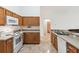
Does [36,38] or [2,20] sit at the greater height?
[2,20]

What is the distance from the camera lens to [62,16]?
3.14 meters

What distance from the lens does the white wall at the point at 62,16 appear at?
2.83 metres

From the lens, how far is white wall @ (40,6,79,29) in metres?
2.83

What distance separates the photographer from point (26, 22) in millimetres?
6504

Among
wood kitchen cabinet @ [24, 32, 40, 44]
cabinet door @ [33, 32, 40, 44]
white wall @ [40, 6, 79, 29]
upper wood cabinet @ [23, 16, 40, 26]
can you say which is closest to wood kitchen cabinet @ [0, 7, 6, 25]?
white wall @ [40, 6, 79, 29]

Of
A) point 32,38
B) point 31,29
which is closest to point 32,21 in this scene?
point 31,29

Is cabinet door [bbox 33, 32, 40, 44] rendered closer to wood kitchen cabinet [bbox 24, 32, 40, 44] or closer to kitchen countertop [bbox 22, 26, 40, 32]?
wood kitchen cabinet [bbox 24, 32, 40, 44]

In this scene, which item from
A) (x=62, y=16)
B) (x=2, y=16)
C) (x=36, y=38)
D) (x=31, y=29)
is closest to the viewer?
(x=62, y=16)

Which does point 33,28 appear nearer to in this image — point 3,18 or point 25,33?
point 25,33

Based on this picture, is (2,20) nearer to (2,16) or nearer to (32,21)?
(2,16)

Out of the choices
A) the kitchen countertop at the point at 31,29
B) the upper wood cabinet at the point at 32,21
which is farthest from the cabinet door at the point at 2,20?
the kitchen countertop at the point at 31,29
